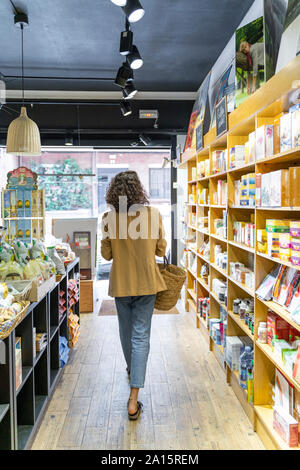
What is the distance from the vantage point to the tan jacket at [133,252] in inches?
110

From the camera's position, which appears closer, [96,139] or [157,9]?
[157,9]

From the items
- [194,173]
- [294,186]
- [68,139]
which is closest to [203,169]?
[194,173]

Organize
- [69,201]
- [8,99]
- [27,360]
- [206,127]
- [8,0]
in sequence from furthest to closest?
[69,201] < [8,99] < [206,127] < [8,0] < [27,360]

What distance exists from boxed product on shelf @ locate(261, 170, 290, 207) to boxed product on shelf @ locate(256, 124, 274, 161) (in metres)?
0.15

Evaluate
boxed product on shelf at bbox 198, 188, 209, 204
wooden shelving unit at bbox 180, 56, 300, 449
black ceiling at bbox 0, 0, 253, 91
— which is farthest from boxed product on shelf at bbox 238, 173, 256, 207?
black ceiling at bbox 0, 0, 253, 91

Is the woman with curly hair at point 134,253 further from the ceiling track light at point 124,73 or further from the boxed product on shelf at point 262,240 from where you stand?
the ceiling track light at point 124,73

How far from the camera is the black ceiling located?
4023 millimetres

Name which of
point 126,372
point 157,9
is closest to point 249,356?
point 126,372

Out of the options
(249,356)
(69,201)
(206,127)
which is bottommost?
(249,356)

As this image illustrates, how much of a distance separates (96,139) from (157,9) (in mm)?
3975

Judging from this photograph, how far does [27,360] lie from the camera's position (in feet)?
7.94

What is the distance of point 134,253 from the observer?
281 centimetres

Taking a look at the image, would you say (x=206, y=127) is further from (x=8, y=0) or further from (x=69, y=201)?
(x=69, y=201)

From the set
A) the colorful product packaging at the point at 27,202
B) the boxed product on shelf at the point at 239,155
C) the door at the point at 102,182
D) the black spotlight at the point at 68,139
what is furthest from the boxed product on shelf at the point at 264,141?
the door at the point at 102,182
